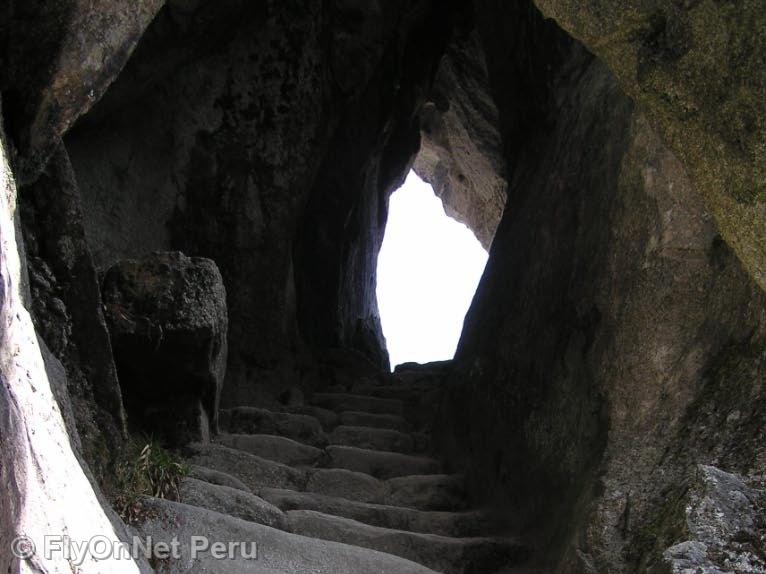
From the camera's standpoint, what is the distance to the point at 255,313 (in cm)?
783

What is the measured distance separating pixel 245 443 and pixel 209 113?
316 centimetres

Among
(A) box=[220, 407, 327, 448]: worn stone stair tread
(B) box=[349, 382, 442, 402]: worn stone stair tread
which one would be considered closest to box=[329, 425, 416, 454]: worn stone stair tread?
(A) box=[220, 407, 327, 448]: worn stone stair tread

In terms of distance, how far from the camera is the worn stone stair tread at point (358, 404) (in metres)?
7.68

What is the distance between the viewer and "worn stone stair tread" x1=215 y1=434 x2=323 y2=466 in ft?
18.8

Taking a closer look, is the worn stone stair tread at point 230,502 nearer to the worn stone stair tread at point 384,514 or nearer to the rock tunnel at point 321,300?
the rock tunnel at point 321,300

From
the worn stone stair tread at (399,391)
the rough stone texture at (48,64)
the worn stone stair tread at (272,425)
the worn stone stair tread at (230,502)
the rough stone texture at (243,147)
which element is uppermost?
the rough stone texture at (243,147)

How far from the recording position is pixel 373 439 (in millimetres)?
6625

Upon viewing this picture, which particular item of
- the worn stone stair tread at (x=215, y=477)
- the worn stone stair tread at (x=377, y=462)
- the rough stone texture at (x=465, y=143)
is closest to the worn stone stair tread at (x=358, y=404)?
the worn stone stair tread at (x=377, y=462)

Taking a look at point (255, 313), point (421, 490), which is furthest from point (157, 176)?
point (421, 490)

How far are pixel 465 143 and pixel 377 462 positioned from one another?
6967 millimetres

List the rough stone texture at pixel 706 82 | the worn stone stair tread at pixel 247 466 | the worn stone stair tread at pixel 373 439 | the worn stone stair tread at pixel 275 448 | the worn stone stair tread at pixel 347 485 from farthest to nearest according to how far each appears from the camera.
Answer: the worn stone stair tread at pixel 373 439, the worn stone stair tread at pixel 275 448, the worn stone stair tread at pixel 347 485, the worn stone stair tread at pixel 247 466, the rough stone texture at pixel 706 82

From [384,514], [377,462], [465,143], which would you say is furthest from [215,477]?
[465,143]

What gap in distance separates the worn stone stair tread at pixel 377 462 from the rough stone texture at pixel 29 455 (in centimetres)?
277

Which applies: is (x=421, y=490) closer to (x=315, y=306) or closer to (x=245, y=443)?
(x=245, y=443)
